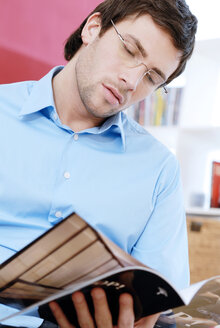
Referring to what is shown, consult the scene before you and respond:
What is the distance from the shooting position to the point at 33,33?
1357 mm

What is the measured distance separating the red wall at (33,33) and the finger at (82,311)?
85 cm

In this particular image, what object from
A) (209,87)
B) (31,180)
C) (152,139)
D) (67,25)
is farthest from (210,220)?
(31,180)

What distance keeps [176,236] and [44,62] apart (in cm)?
77

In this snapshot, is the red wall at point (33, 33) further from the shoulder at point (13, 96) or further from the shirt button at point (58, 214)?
the shirt button at point (58, 214)

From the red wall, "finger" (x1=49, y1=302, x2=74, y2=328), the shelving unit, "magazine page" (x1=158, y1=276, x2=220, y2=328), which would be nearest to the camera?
"finger" (x1=49, y1=302, x2=74, y2=328)

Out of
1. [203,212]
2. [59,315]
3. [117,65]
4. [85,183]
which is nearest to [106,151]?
[85,183]

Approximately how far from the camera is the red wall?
1274 millimetres

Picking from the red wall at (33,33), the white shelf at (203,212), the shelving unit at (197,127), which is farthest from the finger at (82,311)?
the shelving unit at (197,127)

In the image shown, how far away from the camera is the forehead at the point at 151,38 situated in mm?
1003

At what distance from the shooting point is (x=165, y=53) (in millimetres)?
1038

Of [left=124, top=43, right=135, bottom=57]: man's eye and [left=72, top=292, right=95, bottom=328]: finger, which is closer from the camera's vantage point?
[left=72, top=292, right=95, bottom=328]: finger

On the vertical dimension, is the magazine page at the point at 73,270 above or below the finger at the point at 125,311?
above

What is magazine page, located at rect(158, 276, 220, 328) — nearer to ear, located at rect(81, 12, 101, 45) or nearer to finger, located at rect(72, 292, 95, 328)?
finger, located at rect(72, 292, 95, 328)

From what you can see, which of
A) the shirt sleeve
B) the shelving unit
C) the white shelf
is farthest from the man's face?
the shelving unit
